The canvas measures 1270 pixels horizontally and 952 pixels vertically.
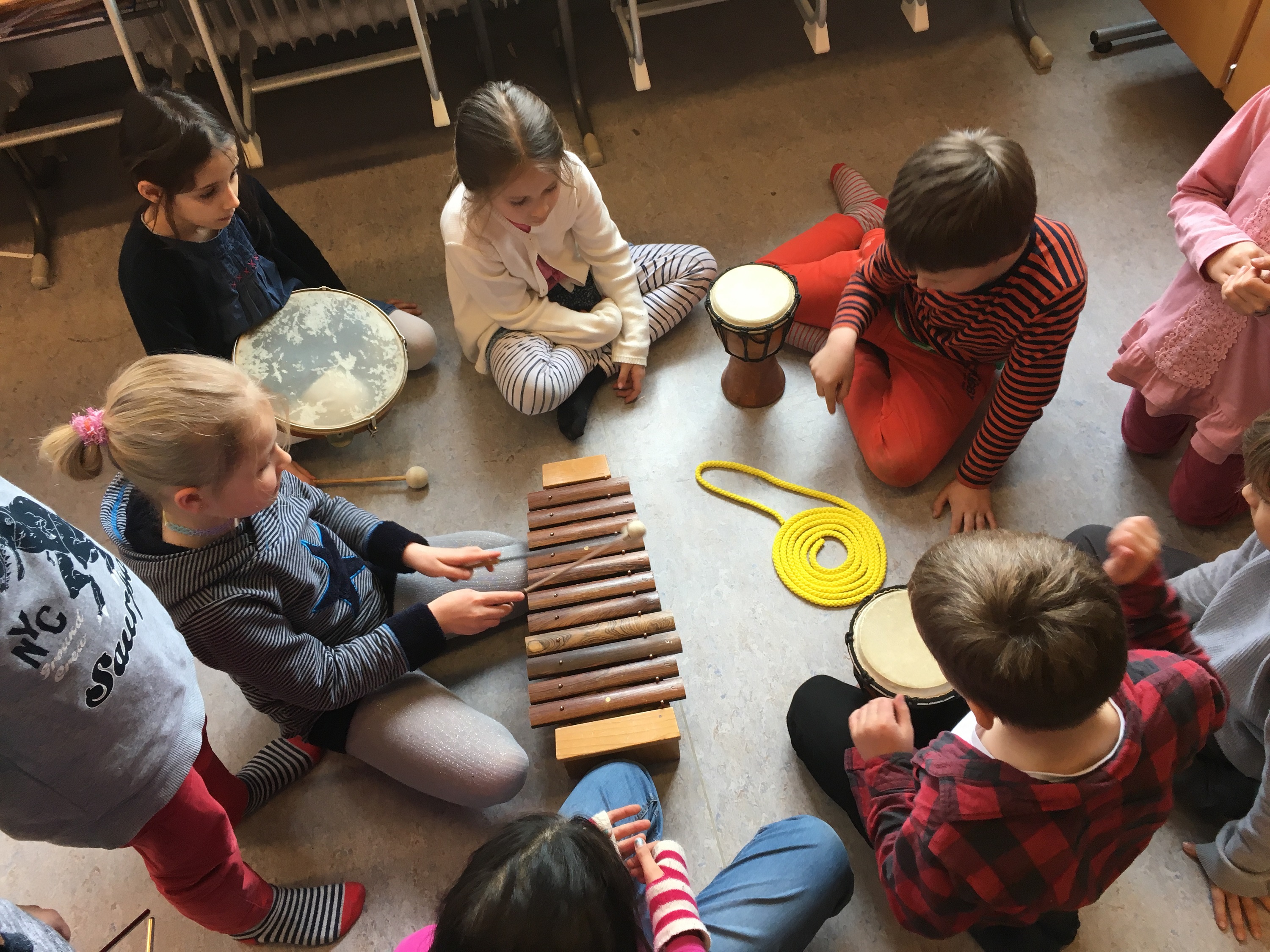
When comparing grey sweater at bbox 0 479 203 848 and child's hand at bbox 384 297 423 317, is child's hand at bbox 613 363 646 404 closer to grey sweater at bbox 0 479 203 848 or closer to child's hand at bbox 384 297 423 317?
child's hand at bbox 384 297 423 317

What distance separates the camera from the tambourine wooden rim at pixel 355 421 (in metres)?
1.61

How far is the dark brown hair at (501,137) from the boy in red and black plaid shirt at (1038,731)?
93 centimetres

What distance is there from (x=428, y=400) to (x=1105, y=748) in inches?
55.1

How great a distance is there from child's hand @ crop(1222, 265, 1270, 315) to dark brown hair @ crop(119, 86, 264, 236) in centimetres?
153

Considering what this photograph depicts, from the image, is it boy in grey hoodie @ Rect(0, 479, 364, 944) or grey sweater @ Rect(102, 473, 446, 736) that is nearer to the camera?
boy in grey hoodie @ Rect(0, 479, 364, 944)

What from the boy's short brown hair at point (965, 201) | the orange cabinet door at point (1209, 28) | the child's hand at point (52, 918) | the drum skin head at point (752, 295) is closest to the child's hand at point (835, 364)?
the drum skin head at point (752, 295)

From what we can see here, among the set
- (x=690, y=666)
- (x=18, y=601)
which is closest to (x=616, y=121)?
(x=690, y=666)

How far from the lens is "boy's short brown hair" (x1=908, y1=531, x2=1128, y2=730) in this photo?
32.7 inches

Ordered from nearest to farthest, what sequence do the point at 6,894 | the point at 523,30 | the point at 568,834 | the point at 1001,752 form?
the point at 568,834 < the point at 1001,752 < the point at 6,894 < the point at 523,30

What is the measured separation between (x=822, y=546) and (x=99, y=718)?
1.13 meters

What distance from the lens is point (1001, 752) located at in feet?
3.12

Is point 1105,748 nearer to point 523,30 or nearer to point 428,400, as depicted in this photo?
point 428,400

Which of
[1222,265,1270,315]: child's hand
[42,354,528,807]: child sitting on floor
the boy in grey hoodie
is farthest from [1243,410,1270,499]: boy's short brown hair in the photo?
the boy in grey hoodie

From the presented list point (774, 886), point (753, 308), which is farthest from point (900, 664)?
point (753, 308)
